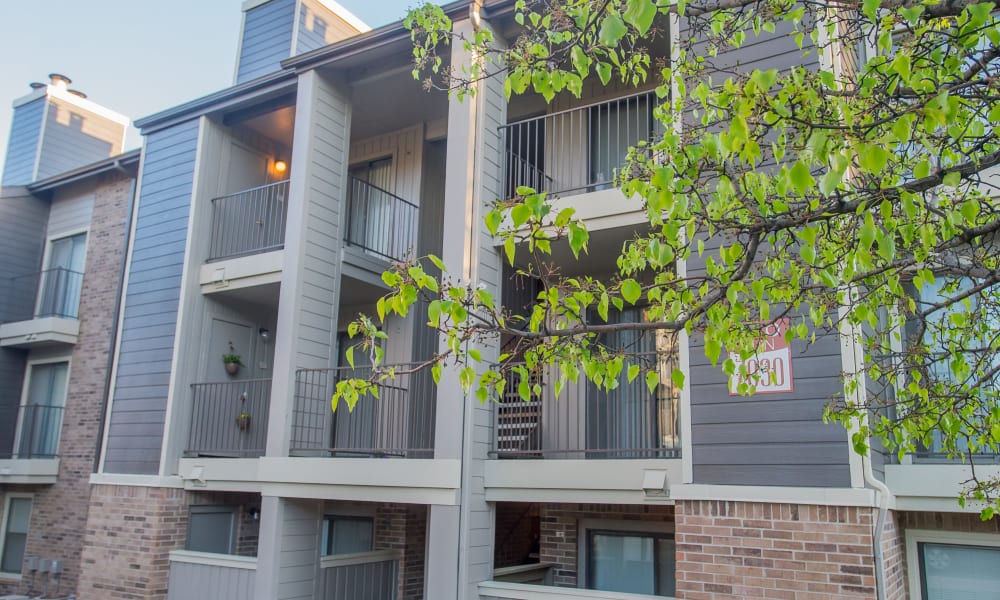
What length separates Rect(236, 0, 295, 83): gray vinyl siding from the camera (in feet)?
49.3

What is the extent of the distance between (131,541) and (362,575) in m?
3.39

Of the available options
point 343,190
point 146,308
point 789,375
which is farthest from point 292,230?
point 789,375

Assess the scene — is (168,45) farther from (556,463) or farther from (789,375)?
(789,375)

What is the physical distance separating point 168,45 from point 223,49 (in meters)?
10.1

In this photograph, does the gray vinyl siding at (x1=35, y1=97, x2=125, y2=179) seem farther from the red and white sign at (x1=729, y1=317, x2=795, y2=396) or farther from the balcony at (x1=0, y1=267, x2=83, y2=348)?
the red and white sign at (x1=729, y1=317, x2=795, y2=396)

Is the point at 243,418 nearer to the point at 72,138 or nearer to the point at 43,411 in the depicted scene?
the point at 43,411

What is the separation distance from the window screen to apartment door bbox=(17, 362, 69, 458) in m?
13.8

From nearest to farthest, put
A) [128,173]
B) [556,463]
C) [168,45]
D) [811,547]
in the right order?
[811,547] → [556,463] → [128,173] → [168,45]

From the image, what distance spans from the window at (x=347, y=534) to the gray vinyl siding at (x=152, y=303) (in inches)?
112

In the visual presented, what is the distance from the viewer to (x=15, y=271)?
1599 cm

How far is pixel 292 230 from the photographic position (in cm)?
1094

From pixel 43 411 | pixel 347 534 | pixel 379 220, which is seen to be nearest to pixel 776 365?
pixel 379 220

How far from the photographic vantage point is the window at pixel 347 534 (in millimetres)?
12430

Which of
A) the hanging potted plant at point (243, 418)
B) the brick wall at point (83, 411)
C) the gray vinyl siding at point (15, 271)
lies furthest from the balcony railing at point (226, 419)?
the gray vinyl siding at point (15, 271)
